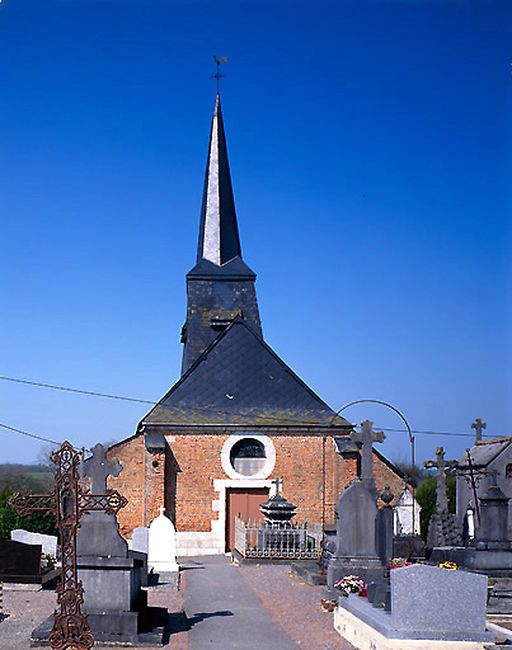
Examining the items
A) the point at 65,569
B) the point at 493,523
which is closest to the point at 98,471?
the point at 65,569

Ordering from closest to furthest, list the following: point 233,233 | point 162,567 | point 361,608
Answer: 1. point 361,608
2. point 162,567
3. point 233,233

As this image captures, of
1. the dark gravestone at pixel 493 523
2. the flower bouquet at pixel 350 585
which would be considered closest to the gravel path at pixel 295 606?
the flower bouquet at pixel 350 585

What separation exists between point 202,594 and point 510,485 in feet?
64.1

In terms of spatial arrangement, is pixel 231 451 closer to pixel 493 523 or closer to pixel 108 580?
pixel 493 523

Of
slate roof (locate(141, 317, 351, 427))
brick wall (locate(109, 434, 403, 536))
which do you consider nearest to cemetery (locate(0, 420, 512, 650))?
brick wall (locate(109, 434, 403, 536))

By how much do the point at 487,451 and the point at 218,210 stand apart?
13.5 m

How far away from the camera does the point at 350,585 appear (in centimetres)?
1380

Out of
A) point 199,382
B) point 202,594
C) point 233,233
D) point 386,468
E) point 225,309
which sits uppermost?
point 233,233

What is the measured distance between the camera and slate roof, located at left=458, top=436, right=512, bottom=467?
3369 centimetres

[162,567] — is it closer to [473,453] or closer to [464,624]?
[464,624]

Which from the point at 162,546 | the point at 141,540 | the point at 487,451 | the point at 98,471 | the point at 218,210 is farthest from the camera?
the point at 487,451

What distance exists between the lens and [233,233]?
32.8 meters

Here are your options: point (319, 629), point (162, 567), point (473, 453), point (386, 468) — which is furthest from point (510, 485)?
point (319, 629)

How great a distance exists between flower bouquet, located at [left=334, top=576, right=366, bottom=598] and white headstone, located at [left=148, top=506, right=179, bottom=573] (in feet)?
18.8
